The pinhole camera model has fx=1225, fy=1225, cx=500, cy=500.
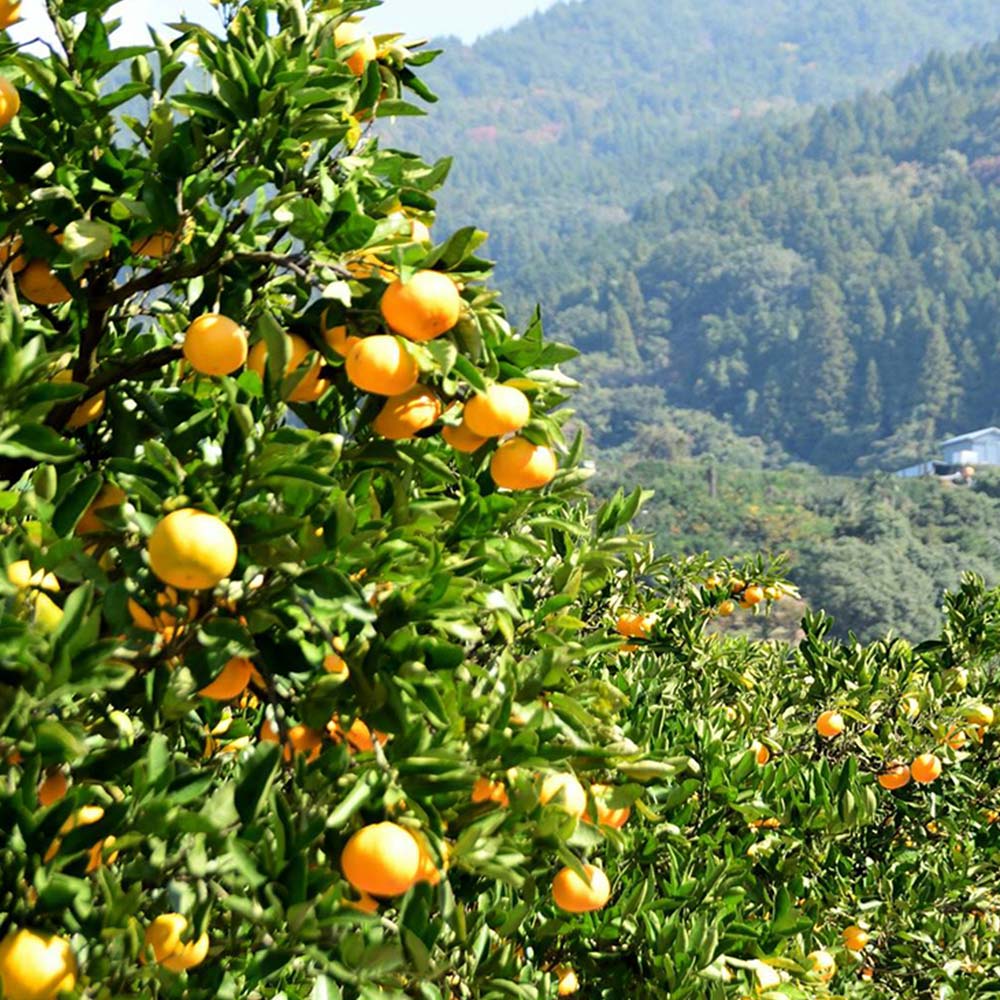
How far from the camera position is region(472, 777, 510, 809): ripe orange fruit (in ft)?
5.08

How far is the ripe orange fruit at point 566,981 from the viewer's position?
2.39 m

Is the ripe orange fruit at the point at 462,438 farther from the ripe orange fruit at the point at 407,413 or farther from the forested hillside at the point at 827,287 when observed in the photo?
the forested hillside at the point at 827,287

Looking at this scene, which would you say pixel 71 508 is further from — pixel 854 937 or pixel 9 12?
pixel 854 937

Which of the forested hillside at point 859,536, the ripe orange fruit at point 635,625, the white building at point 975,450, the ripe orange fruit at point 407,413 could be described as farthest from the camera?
the white building at point 975,450

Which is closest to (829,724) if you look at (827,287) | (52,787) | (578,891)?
(578,891)

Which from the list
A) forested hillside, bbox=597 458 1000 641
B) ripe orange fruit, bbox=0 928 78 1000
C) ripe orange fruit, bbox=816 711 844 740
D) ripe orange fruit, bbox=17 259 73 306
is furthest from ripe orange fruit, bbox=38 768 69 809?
forested hillside, bbox=597 458 1000 641

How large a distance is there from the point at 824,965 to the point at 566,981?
788 mm

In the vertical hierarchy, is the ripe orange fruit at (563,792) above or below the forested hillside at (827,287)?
above

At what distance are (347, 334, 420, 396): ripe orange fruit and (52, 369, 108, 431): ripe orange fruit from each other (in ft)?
1.42

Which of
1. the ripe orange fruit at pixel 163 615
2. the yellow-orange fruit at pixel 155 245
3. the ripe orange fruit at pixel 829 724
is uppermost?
the yellow-orange fruit at pixel 155 245

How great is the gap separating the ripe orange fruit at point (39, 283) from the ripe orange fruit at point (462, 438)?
24.2 inches

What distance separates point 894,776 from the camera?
12.3ft

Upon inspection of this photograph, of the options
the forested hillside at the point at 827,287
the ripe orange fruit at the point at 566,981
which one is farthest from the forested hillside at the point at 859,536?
the forested hillside at the point at 827,287

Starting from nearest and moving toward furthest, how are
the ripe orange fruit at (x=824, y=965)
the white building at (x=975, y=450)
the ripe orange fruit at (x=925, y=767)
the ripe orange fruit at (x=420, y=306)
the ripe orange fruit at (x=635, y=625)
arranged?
the ripe orange fruit at (x=420, y=306) → the ripe orange fruit at (x=824, y=965) → the ripe orange fruit at (x=925, y=767) → the ripe orange fruit at (x=635, y=625) → the white building at (x=975, y=450)
